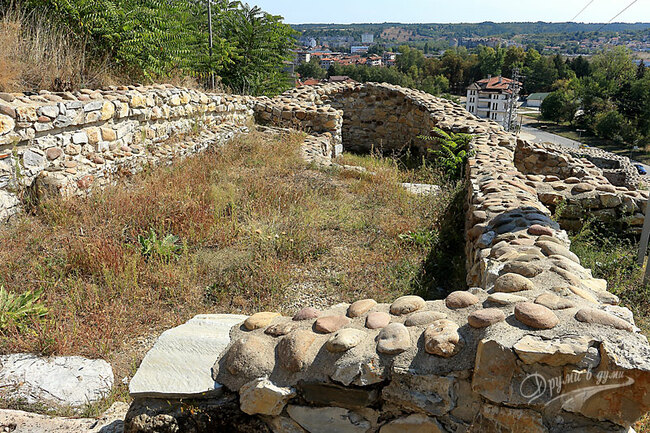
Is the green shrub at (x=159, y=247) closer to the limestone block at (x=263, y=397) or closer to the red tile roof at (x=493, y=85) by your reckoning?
the limestone block at (x=263, y=397)

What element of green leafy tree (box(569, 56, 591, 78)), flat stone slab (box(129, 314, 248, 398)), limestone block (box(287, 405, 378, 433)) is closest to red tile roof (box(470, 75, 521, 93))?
green leafy tree (box(569, 56, 591, 78))

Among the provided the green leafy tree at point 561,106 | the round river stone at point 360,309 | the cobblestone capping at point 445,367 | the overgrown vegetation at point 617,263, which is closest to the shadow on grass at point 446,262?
the overgrown vegetation at point 617,263

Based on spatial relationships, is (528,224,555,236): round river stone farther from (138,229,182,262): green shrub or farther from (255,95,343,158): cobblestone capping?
(255,95,343,158): cobblestone capping

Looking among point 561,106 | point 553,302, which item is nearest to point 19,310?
point 553,302

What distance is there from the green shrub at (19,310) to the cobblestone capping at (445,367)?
1626 mm

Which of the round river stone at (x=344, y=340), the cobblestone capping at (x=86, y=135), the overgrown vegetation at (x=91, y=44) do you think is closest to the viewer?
the round river stone at (x=344, y=340)

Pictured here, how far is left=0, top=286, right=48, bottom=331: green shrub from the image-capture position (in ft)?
11.0

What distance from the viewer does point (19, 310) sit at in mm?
3432

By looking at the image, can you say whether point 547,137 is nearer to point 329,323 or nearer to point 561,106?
point 561,106

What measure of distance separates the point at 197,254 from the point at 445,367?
3.09 meters

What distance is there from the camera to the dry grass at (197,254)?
3613 millimetres

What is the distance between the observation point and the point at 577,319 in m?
2.02

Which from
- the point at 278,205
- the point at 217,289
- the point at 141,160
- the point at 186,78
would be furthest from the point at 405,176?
the point at 186,78

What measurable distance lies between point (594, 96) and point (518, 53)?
30.0 metres
